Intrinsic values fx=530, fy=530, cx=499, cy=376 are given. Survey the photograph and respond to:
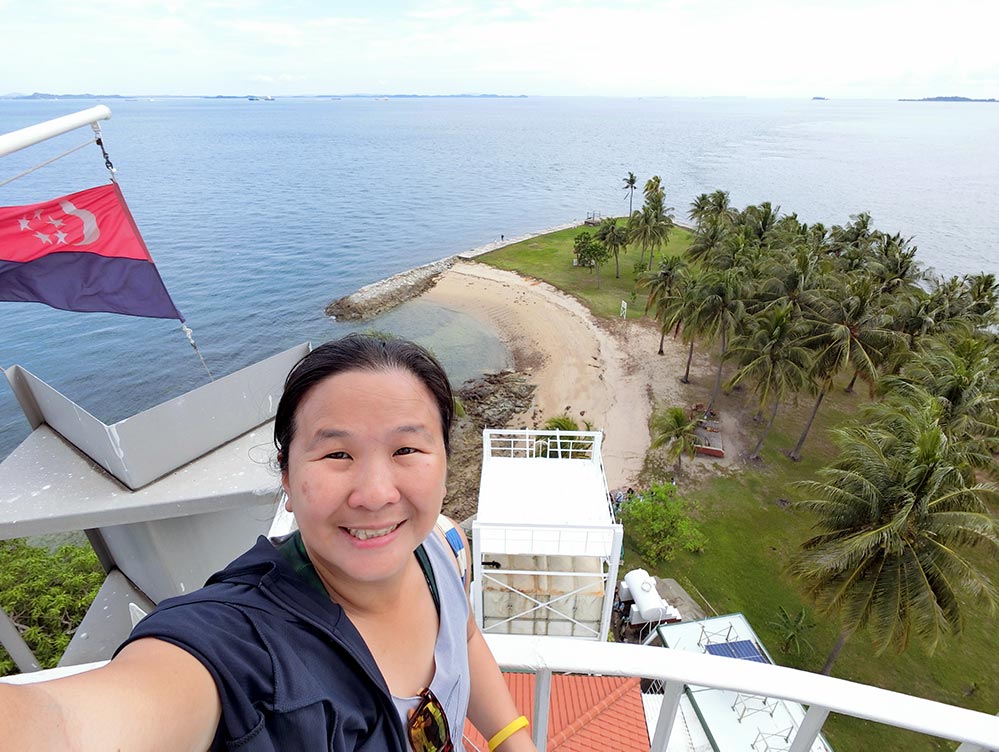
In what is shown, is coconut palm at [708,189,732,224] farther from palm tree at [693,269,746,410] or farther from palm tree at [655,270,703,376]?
palm tree at [693,269,746,410]

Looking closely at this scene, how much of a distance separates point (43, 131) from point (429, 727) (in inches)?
233

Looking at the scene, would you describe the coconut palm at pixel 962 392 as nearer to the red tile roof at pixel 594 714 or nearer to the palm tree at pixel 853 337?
the palm tree at pixel 853 337

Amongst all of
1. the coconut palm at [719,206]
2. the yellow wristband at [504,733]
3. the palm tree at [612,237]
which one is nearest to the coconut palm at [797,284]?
the coconut palm at [719,206]

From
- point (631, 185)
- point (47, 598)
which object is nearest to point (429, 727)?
point (47, 598)

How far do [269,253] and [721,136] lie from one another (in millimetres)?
183711

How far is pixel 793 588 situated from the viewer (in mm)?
17141

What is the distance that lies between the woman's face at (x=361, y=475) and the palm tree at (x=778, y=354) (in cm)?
2115

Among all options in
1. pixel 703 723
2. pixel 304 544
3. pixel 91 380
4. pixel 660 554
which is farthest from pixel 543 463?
pixel 91 380

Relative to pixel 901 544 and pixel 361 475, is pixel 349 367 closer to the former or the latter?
pixel 361 475

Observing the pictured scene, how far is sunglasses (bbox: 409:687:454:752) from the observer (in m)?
1.77

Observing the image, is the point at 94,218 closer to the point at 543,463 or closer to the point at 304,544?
the point at 304,544

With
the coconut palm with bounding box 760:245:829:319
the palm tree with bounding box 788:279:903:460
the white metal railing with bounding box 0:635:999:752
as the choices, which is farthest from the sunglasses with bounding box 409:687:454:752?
the coconut palm with bounding box 760:245:829:319

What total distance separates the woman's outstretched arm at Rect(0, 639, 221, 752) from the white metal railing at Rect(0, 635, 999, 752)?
1.12 metres

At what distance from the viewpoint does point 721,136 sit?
190 meters
